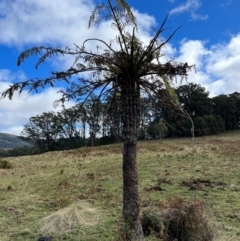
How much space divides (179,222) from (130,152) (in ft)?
6.40

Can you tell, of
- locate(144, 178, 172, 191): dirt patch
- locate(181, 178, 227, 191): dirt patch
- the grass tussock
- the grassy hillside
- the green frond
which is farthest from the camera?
locate(144, 178, 172, 191): dirt patch

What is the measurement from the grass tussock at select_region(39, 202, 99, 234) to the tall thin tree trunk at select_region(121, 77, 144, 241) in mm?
1526

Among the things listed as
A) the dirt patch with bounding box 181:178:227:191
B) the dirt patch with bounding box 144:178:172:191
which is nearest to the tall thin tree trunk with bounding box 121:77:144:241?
the dirt patch with bounding box 144:178:172:191

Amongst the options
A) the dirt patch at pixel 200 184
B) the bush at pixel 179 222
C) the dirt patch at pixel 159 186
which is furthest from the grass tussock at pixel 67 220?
the dirt patch at pixel 200 184

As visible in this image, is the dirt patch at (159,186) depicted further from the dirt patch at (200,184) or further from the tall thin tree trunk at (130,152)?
the tall thin tree trunk at (130,152)

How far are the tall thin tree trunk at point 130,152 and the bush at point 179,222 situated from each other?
79cm

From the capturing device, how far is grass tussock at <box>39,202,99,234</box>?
6081 mm

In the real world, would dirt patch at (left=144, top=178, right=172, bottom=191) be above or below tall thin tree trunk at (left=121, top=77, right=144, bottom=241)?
below

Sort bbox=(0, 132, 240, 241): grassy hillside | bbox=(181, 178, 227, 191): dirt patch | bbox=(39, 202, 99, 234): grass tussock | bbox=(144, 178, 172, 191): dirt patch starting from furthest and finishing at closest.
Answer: bbox=(144, 178, 172, 191): dirt patch → bbox=(181, 178, 227, 191): dirt patch → bbox=(39, 202, 99, 234): grass tussock → bbox=(0, 132, 240, 241): grassy hillside

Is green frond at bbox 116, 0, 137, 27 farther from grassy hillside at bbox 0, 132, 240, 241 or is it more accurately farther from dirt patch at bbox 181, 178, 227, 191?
dirt patch at bbox 181, 178, 227, 191

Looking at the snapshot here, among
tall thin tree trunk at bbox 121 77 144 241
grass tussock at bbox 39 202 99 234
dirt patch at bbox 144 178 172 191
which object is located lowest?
grass tussock at bbox 39 202 99 234

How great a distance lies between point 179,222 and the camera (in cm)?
565

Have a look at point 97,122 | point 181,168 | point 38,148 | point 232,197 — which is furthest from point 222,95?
point 97,122

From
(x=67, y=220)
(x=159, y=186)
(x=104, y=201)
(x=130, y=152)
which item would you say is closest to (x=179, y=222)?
(x=130, y=152)
